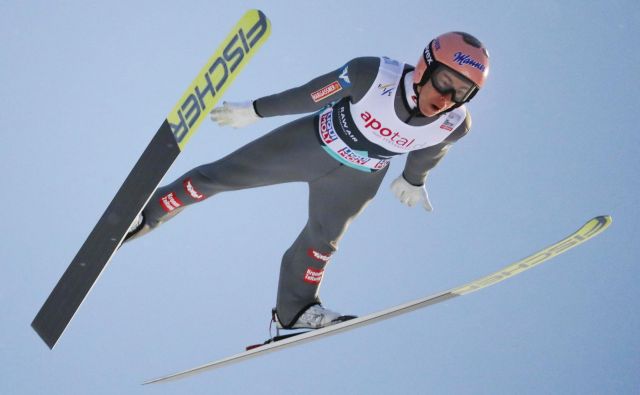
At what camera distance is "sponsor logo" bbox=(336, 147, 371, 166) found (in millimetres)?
5418

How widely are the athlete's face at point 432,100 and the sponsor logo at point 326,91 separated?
47 centimetres

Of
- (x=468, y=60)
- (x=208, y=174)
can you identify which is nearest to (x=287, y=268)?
(x=208, y=174)

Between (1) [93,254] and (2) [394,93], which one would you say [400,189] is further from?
(1) [93,254]

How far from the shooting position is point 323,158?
548cm

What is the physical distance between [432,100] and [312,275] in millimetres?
1344

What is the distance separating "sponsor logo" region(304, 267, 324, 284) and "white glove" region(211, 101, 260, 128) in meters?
0.93

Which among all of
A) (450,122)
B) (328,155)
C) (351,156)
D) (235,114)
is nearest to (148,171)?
(235,114)

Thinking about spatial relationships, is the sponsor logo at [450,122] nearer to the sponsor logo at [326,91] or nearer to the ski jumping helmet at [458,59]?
the ski jumping helmet at [458,59]

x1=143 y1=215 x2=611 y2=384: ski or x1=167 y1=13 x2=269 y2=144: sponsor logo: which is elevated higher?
x1=167 y1=13 x2=269 y2=144: sponsor logo

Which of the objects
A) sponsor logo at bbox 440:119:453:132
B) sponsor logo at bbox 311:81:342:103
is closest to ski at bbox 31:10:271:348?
sponsor logo at bbox 311:81:342:103

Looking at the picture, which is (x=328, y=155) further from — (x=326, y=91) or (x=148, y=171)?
(x=148, y=171)

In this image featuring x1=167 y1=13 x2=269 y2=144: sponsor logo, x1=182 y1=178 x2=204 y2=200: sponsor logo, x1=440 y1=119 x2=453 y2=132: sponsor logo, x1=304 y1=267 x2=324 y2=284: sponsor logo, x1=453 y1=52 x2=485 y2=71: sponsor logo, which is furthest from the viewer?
x1=304 y1=267 x2=324 y2=284: sponsor logo

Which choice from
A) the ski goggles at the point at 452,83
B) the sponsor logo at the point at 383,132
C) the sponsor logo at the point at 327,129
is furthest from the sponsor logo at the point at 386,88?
the sponsor logo at the point at 327,129

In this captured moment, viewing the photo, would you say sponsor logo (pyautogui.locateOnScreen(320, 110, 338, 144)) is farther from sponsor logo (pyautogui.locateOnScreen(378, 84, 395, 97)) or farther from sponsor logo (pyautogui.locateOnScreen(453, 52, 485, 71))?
sponsor logo (pyautogui.locateOnScreen(453, 52, 485, 71))
